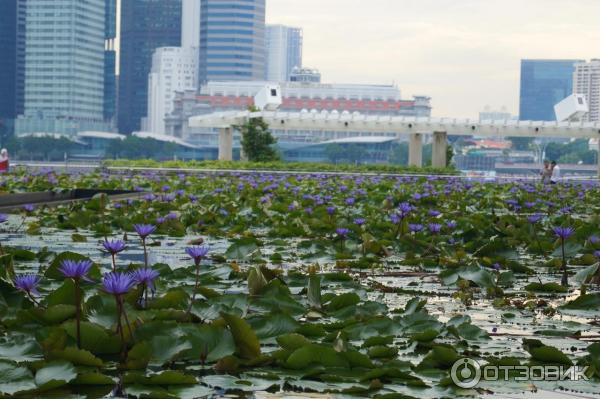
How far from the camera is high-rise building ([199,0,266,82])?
538 ft

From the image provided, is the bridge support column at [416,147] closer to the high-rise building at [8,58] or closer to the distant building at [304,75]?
the high-rise building at [8,58]

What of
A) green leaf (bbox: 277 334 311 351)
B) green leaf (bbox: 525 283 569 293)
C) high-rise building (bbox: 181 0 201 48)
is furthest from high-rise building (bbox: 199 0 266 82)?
green leaf (bbox: 277 334 311 351)

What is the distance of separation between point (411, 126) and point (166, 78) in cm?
12665

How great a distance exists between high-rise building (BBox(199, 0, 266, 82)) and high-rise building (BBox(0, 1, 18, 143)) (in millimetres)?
29982

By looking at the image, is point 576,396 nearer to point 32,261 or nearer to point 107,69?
point 32,261

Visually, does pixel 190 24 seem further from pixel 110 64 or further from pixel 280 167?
pixel 280 167

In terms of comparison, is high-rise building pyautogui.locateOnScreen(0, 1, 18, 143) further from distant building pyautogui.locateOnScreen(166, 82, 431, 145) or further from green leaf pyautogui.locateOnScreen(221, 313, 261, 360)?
green leaf pyautogui.locateOnScreen(221, 313, 261, 360)

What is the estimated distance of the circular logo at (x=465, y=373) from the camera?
2.37 meters

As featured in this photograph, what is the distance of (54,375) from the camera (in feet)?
7.52

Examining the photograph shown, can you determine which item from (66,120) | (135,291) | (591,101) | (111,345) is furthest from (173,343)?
(591,101)

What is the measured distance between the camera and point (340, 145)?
115 meters

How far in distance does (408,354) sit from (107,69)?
16392 centimetres

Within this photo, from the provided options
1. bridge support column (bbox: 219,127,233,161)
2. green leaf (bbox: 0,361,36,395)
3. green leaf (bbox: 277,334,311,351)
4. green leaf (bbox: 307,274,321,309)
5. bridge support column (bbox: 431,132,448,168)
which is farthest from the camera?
bridge support column (bbox: 219,127,233,161)

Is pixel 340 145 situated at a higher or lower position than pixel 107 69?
lower
